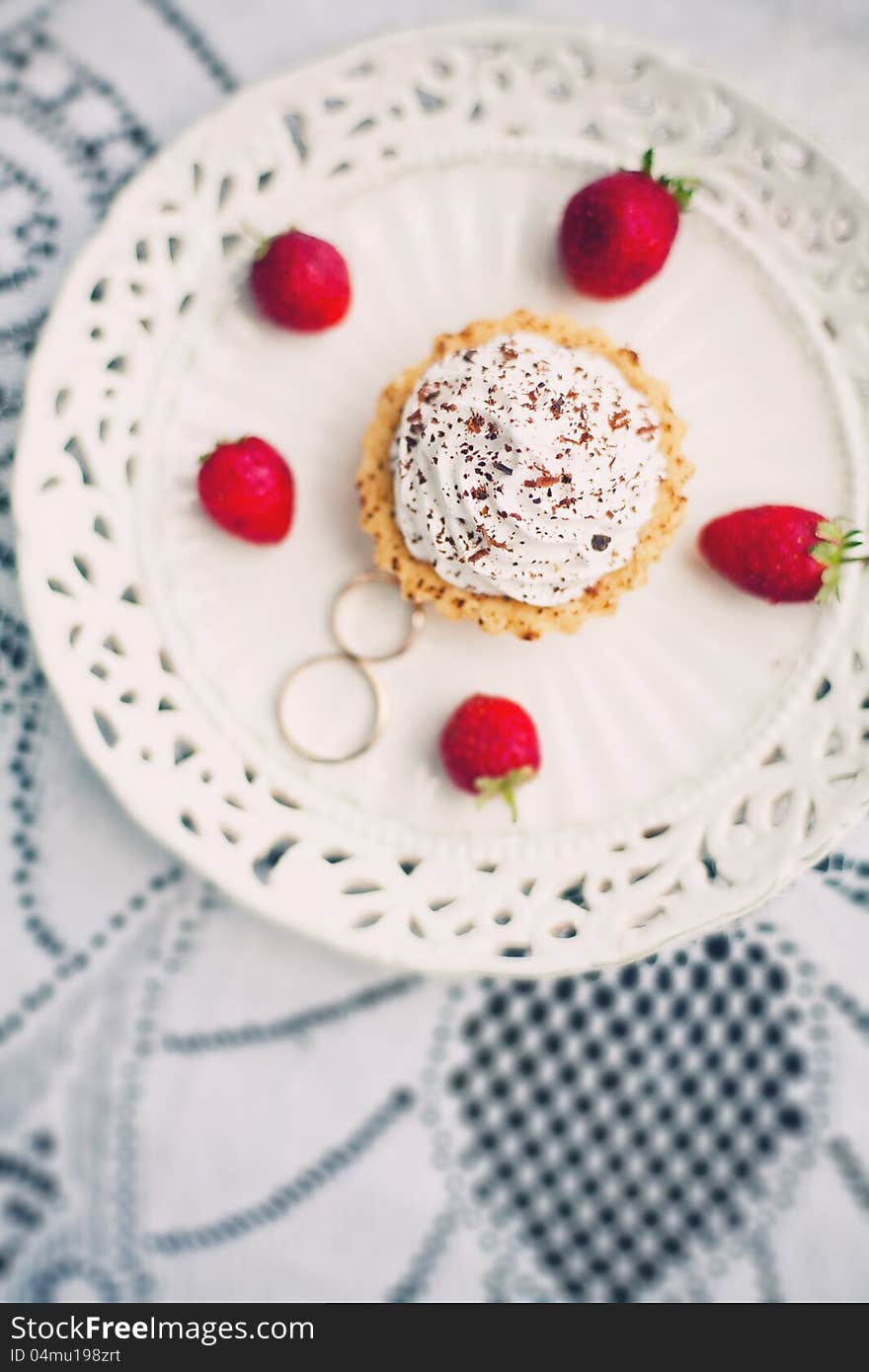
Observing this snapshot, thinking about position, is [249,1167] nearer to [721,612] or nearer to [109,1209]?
[109,1209]

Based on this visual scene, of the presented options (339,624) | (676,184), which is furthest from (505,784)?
(676,184)

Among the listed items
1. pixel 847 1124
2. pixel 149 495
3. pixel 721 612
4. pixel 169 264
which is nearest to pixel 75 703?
pixel 149 495

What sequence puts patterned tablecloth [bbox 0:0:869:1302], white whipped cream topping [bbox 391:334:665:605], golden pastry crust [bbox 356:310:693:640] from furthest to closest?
1. patterned tablecloth [bbox 0:0:869:1302]
2. golden pastry crust [bbox 356:310:693:640]
3. white whipped cream topping [bbox 391:334:665:605]

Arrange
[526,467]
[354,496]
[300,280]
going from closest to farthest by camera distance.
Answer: [526,467], [300,280], [354,496]

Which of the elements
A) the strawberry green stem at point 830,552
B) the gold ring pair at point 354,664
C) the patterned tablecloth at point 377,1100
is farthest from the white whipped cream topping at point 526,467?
the patterned tablecloth at point 377,1100

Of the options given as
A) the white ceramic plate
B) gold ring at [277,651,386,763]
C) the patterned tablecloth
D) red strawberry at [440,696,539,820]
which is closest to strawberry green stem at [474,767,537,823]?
red strawberry at [440,696,539,820]

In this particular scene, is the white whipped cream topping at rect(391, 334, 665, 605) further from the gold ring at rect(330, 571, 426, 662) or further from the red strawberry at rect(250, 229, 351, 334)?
the red strawberry at rect(250, 229, 351, 334)

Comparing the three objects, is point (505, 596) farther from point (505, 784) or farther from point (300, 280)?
point (300, 280)
